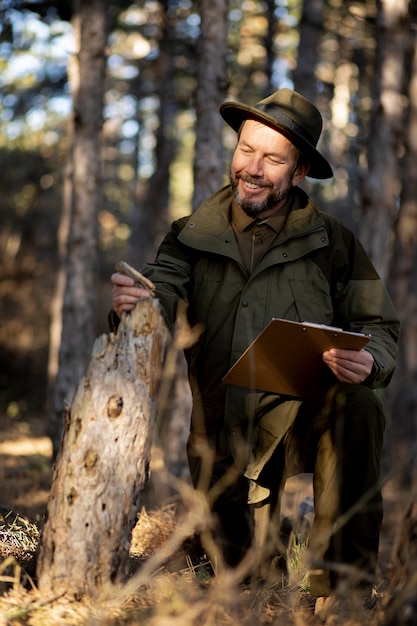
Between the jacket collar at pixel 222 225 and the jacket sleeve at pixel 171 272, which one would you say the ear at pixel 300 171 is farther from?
the jacket sleeve at pixel 171 272

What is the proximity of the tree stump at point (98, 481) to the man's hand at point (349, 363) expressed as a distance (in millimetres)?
859

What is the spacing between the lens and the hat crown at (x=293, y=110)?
12.9ft

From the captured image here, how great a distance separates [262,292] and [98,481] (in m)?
1.33

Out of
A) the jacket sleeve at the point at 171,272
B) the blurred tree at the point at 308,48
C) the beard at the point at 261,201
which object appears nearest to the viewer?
the jacket sleeve at the point at 171,272

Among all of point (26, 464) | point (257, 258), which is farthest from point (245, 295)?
point (26, 464)

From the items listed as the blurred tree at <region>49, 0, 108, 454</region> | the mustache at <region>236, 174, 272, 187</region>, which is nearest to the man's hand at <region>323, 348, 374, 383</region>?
the mustache at <region>236, 174, 272, 187</region>

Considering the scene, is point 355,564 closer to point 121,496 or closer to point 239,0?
point 121,496

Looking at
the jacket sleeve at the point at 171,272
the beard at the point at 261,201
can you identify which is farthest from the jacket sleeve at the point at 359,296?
the jacket sleeve at the point at 171,272

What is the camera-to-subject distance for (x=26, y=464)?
8.54 m

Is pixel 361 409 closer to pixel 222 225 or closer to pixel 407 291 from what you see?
pixel 222 225

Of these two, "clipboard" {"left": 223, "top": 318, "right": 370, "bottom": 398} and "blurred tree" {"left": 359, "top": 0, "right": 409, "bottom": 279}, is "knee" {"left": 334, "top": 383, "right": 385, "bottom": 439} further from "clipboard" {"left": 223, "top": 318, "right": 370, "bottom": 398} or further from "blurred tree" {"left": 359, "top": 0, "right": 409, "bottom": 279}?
"blurred tree" {"left": 359, "top": 0, "right": 409, "bottom": 279}

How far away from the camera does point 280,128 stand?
13.0ft

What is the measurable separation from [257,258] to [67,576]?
180 cm

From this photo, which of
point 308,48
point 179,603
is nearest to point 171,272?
point 179,603
